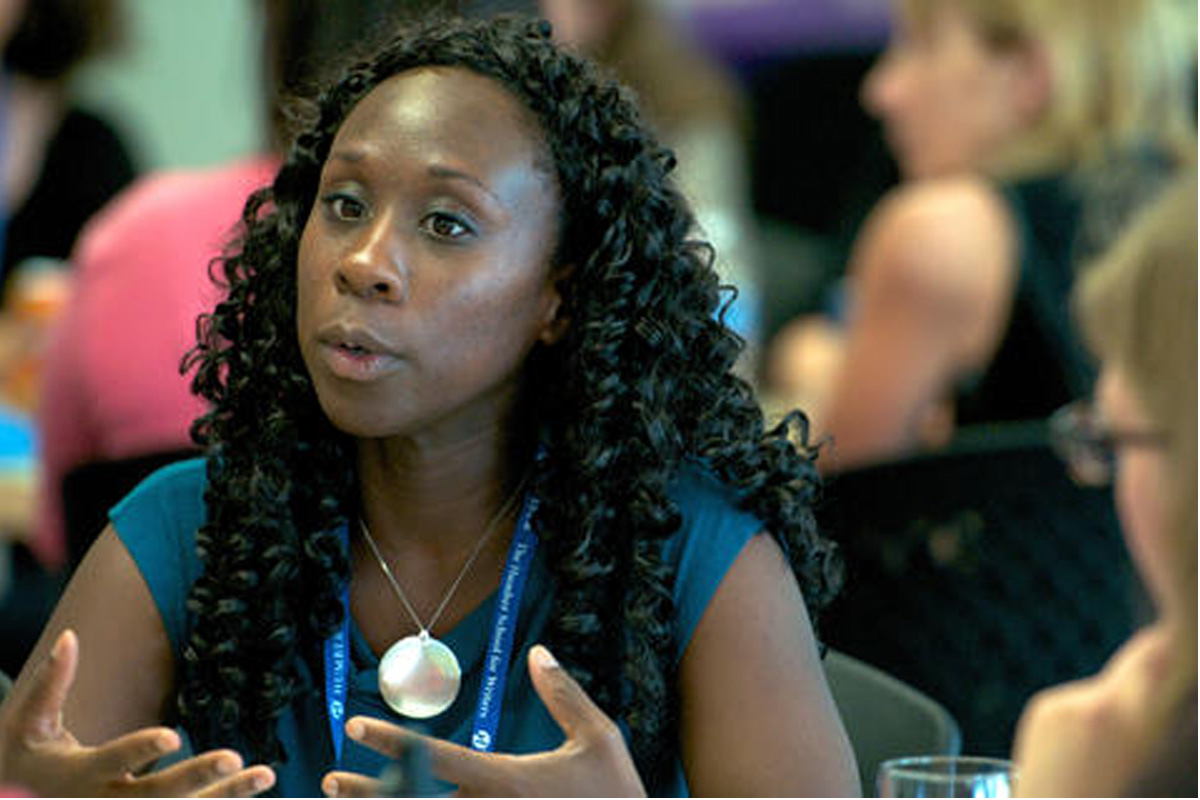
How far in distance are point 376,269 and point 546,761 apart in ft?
1.22

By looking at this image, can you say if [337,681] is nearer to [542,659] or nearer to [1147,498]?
[542,659]

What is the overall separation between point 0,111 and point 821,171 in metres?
3.23

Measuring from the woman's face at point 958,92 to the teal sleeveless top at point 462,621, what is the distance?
2040 millimetres

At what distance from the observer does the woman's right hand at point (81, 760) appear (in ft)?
4.51

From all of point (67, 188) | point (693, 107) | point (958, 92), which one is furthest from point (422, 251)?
point (693, 107)

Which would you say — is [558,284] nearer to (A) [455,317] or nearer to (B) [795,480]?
(A) [455,317]

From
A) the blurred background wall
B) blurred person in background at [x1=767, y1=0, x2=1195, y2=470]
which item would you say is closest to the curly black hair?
blurred person in background at [x1=767, y1=0, x2=1195, y2=470]

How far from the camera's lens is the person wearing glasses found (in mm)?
1874

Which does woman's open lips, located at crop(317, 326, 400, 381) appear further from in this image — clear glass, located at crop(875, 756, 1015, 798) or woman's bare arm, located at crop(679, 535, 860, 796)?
clear glass, located at crop(875, 756, 1015, 798)

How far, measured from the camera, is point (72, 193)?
4848 mm

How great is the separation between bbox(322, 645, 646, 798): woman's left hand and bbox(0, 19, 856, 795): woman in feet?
0.54

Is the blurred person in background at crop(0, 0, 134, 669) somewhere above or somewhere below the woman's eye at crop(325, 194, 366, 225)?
above

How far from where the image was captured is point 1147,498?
6.92 ft

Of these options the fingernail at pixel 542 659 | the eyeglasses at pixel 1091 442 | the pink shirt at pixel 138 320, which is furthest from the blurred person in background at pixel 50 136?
the fingernail at pixel 542 659
